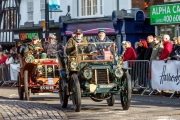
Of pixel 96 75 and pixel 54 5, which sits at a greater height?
pixel 54 5

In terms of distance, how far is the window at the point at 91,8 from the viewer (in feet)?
110

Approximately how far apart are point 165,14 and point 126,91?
12.8m

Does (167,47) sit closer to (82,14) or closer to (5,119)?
(5,119)

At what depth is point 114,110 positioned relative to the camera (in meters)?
14.5

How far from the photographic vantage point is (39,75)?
61.2 ft

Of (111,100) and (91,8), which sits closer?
(111,100)

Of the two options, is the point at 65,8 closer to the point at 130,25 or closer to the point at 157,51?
the point at 130,25

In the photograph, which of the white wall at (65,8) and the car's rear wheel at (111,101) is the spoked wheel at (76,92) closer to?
the car's rear wheel at (111,101)

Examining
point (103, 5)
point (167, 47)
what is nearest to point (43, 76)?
point (167, 47)

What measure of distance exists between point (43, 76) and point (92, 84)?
4.61m

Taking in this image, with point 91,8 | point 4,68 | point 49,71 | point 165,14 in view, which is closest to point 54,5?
point 91,8

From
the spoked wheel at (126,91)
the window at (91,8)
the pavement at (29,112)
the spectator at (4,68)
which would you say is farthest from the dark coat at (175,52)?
the window at (91,8)

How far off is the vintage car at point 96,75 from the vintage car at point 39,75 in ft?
10.8

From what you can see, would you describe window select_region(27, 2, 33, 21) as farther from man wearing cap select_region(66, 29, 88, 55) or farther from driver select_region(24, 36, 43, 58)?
man wearing cap select_region(66, 29, 88, 55)
